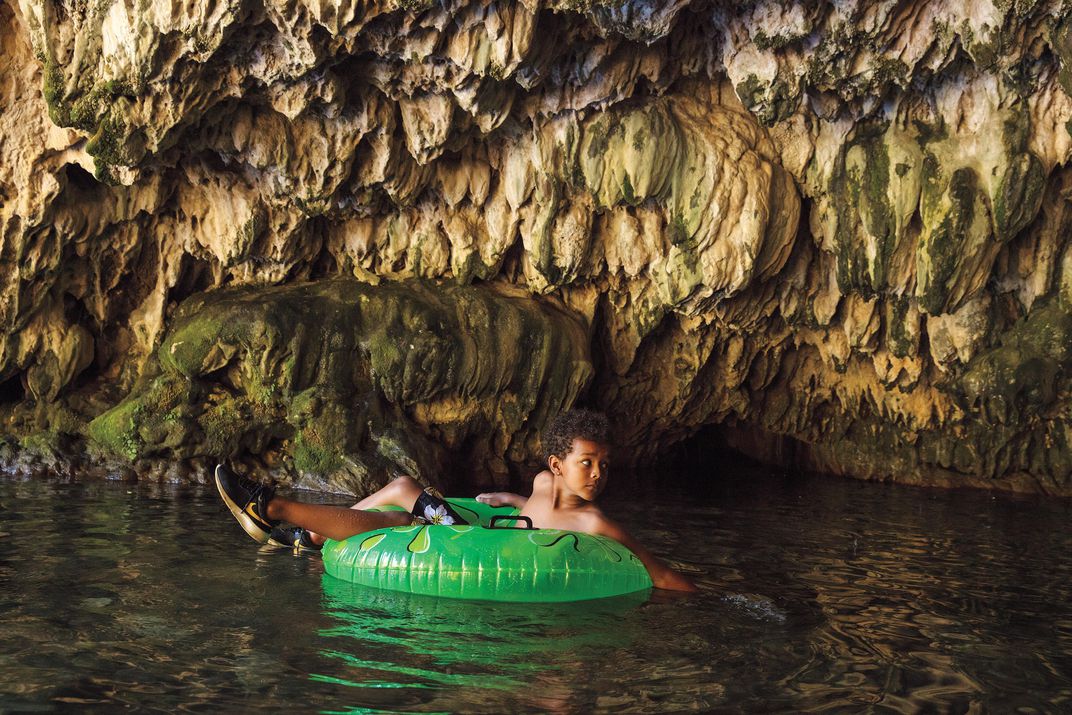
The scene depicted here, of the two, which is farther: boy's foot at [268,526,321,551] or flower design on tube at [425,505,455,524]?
boy's foot at [268,526,321,551]

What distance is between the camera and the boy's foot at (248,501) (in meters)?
6.18

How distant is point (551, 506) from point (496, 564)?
73 centimetres

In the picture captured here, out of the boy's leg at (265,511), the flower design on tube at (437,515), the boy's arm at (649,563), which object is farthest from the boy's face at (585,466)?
the boy's leg at (265,511)

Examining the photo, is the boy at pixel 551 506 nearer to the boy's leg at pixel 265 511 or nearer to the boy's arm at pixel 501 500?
the boy's leg at pixel 265 511

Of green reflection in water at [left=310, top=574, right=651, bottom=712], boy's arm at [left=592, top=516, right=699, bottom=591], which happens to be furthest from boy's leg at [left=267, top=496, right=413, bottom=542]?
boy's arm at [left=592, top=516, right=699, bottom=591]

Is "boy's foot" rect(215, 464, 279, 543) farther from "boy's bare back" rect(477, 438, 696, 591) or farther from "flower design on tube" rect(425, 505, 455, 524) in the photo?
"boy's bare back" rect(477, 438, 696, 591)

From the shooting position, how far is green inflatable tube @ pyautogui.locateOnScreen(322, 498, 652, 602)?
6.02 metres

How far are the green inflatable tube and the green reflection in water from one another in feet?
0.25

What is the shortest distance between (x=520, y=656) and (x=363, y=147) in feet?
30.8

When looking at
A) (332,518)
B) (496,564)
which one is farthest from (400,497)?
(496,564)

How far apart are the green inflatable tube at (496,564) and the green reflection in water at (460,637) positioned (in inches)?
3.0

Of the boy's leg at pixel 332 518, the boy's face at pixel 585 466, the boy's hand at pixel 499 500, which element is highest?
the boy's face at pixel 585 466

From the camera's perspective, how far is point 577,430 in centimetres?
629

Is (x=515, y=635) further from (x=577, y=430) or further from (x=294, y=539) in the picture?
(x=294, y=539)
